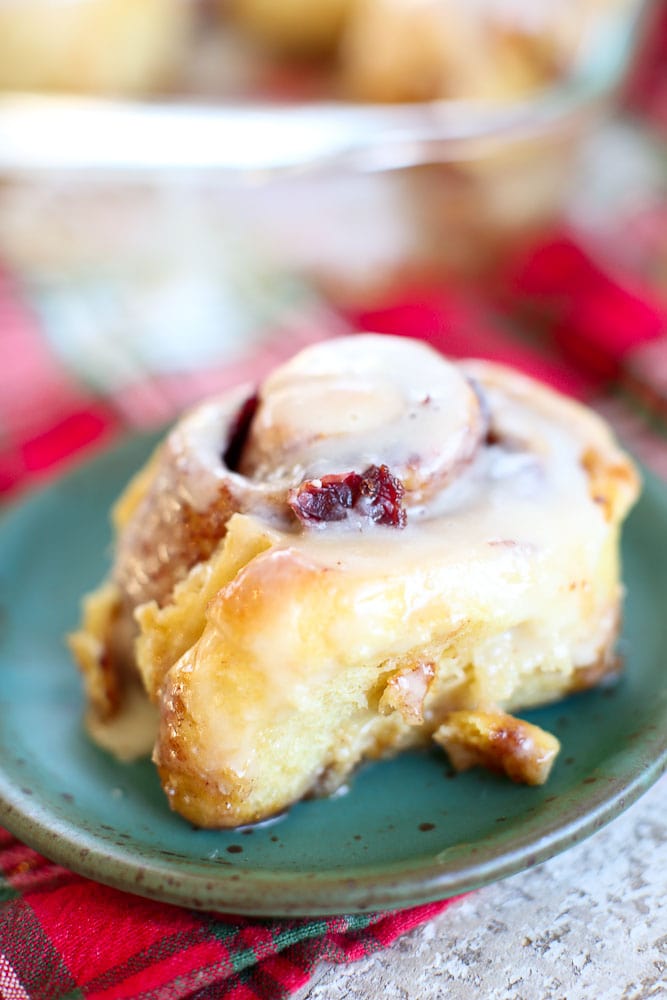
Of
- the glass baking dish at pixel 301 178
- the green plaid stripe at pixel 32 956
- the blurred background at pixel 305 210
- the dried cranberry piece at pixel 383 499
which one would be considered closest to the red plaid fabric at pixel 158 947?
the green plaid stripe at pixel 32 956

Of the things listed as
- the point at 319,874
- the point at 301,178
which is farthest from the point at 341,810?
the point at 301,178

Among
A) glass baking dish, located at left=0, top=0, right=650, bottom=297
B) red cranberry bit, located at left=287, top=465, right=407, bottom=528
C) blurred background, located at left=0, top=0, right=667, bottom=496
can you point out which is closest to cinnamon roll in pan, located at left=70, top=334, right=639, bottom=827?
red cranberry bit, located at left=287, top=465, right=407, bottom=528

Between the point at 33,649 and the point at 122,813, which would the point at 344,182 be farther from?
the point at 122,813

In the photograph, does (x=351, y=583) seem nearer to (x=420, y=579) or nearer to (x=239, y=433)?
(x=420, y=579)

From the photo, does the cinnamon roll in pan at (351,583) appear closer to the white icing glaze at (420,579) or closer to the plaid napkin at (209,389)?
the white icing glaze at (420,579)

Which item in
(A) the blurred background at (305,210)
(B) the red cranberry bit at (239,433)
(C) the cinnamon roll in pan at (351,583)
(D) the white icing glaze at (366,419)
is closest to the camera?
(C) the cinnamon roll in pan at (351,583)
